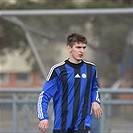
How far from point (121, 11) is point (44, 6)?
10.7 m

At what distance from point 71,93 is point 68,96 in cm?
4

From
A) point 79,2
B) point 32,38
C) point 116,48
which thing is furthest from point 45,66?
point 79,2

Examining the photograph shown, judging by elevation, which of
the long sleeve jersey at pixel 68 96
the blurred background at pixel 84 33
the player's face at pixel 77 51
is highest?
the blurred background at pixel 84 33

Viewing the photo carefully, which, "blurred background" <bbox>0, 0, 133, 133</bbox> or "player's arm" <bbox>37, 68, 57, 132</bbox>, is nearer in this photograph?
"player's arm" <bbox>37, 68, 57, 132</bbox>

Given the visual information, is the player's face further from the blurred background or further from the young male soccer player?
the blurred background

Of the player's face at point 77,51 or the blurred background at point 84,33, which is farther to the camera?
the blurred background at point 84,33

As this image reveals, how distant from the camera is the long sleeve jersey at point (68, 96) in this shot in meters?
5.63

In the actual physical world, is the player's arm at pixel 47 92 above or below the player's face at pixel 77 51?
below

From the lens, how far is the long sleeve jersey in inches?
222

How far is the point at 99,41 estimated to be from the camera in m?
13.8

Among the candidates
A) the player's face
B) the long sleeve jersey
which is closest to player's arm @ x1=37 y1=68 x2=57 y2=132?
the long sleeve jersey

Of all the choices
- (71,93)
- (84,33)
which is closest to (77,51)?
(71,93)

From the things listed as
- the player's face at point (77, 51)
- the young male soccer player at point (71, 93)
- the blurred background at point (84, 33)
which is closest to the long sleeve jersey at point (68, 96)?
the young male soccer player at point (71, 93)

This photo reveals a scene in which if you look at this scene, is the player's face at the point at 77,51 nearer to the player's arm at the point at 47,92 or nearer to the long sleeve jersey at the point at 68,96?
the long sleeve jersey at the point at 68,96
